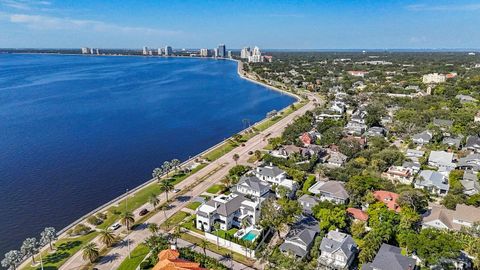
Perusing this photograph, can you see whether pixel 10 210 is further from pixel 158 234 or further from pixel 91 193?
pixel 158 234

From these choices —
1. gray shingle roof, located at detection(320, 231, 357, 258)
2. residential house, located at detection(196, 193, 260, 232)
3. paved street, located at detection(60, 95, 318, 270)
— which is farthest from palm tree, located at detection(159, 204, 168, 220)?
gray shingle roof, located at detection(320, 231, 357, 258)

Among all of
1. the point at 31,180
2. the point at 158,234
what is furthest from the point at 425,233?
the point at 31,180

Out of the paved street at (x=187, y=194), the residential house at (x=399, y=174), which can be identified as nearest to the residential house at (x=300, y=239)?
the paved street at (x=187, y=194)

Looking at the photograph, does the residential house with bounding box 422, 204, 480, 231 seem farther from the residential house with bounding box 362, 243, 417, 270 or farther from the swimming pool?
the swimming pool

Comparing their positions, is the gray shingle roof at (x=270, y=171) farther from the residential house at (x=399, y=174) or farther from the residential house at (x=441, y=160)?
the residential house at (x=441, y=160)

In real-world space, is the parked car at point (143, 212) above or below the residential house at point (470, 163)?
below
